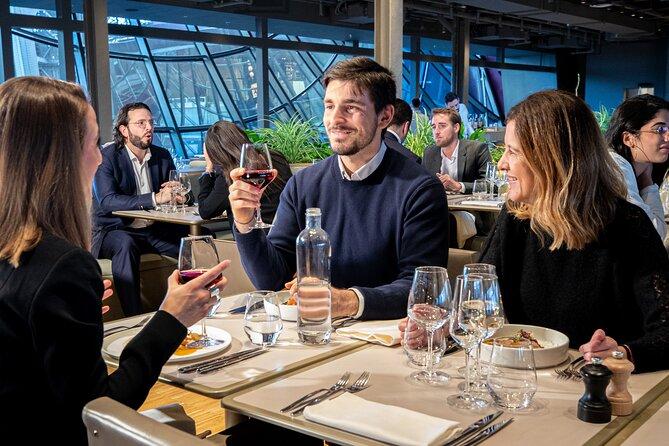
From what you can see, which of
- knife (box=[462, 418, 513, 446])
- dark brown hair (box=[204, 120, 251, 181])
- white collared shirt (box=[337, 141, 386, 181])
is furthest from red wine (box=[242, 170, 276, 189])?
dark brown hair (box=[204, 120, 251, 181])

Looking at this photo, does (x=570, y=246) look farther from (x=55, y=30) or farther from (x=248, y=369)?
(x=55, y=30)

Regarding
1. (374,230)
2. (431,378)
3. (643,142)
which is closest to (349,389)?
(431,378)

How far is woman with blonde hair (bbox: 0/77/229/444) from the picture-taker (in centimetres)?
133

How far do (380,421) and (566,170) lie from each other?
991 mm

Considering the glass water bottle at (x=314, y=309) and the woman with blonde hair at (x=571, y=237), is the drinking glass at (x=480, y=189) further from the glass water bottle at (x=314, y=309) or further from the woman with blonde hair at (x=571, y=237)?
the glass water bottle at (x=314, y=309)

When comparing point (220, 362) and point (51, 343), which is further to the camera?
point (220, 362)

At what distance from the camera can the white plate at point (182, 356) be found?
1.69m

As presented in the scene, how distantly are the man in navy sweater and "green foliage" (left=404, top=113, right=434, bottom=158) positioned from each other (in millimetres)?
4727

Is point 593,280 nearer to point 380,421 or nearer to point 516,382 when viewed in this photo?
point 516,382

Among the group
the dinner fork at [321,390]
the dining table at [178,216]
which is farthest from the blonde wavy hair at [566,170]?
the dining table at [178,216]

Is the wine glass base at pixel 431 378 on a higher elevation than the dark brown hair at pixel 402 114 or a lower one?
lower

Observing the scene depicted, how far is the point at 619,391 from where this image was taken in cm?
136

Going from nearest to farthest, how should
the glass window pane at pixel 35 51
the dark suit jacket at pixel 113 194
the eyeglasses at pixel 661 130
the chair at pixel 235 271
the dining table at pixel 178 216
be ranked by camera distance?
the chair at pixel 235 271 → the eyeglasses at pixel 661 130 → the dining table at pixel 178 216 → the dark suit jacket at pixel 113 194 → the glass window pane at pixel 35 51

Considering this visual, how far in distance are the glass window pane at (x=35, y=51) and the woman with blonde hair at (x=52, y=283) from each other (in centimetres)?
652
